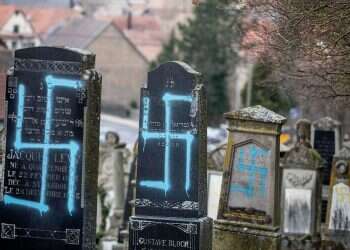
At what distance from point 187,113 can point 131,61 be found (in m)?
69.5

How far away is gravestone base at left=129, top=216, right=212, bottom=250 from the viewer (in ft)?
36.0

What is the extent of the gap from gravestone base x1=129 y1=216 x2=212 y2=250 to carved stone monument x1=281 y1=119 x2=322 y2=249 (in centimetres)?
548

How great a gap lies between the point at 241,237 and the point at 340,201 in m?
3.11

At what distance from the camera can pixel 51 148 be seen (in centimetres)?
Answer: 1043

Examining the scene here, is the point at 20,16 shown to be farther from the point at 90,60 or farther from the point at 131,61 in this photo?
the point at 90,60

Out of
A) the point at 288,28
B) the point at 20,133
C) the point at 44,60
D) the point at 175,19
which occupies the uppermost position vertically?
the point at 175,19

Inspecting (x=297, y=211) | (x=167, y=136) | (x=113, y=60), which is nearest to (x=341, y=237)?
(x=297, y=211)

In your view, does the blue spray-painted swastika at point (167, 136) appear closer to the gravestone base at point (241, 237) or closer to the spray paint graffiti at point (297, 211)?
the gravestone base at point (241, 237)

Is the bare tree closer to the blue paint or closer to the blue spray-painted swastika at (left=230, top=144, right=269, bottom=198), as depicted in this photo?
the blue spray-painted swastika at (left=230, top=144, right=269, bottom=198)

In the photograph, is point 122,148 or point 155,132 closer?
point 155,132

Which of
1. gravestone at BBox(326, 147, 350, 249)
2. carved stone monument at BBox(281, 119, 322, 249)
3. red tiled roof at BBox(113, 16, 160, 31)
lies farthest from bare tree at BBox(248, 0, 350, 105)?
red tiled roof at BBox(113, 16, 160, 31)

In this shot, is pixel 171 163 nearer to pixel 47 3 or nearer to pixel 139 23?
pixel 139 23

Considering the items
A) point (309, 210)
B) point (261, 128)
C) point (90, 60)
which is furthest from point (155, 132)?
point (309, 210)

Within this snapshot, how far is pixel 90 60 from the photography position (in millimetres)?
10422
